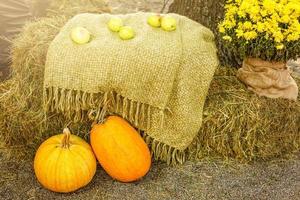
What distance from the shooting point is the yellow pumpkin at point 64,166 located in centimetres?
376

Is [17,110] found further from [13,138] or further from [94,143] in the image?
[94,143]

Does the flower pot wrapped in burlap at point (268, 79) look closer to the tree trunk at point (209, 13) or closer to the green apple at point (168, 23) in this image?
the tree trunk at point (209, 13)

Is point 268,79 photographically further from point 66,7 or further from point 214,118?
point 66,7

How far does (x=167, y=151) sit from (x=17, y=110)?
1.15m

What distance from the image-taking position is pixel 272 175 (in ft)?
13.5

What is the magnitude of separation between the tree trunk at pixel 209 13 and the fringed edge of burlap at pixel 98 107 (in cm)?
97

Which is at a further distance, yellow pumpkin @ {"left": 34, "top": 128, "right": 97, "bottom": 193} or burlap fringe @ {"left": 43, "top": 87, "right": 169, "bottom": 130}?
burlap fringe @ {"left": 43, "top": 87, "right": 169, "bottom": 130}

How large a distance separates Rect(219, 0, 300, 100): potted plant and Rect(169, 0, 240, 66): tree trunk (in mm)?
419

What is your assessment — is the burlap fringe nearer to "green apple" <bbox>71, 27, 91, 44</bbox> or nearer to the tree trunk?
"green apple" <bbox>71, 27, 91, 44</bbox>

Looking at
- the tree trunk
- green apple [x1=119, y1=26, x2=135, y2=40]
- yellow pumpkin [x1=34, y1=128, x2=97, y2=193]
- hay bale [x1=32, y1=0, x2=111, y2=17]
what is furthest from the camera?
hay bale [x1=32, y1=0, x2=111, y2=17]

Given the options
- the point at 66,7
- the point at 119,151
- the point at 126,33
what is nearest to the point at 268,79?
the point at 126,33

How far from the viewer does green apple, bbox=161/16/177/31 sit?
417 cm

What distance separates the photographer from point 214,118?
13.5 ft

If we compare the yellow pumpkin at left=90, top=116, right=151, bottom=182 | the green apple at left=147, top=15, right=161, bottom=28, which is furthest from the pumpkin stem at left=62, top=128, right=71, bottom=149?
the green apple at left=147, top=15, right=161, bottom=28
